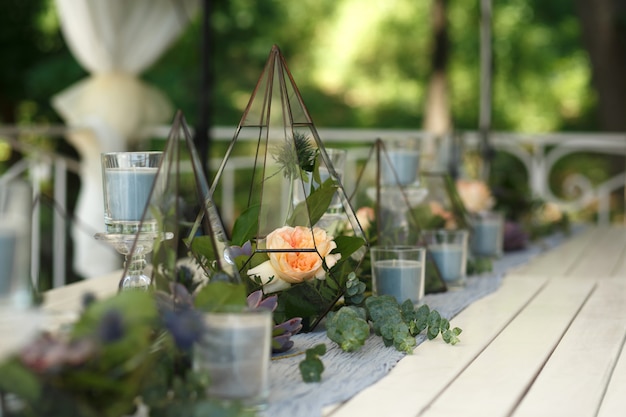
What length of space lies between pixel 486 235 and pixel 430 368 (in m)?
1.07

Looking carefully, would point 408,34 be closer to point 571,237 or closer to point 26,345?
point 571,237

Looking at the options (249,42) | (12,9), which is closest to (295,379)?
(12,9)

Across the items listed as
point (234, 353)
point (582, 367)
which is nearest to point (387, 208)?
point (582, 367)

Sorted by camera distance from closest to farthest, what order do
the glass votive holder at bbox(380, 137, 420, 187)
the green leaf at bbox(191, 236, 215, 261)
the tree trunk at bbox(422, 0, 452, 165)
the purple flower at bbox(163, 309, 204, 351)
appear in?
the purple flower at bbox(163, 309, 204, 351) < the green leaf at bbox(191, 236, 215, 261) < the glass votive holder at bbox(380, 137, 420, 187) < the tree trunk at bbox(422, 0, 452, 165)

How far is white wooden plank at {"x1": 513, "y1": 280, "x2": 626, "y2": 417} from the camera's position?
82 centimetres

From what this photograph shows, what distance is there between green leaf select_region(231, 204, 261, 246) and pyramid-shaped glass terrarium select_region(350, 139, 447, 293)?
1.21 feet

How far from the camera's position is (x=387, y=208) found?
4.97 feet

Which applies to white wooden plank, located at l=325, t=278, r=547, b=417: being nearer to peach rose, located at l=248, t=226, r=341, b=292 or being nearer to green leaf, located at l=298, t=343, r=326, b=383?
green leaf, located at l=298, t=343, r=326, b=383

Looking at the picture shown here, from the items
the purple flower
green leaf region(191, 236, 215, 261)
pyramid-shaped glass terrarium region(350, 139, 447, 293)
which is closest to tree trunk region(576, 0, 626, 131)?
pyramid-shaped glass terrarium region(350, 139, 447, 293)

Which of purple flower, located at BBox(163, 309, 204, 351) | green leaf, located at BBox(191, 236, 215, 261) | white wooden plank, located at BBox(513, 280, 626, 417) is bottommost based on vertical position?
white wooden plank, located at BBox(513, 280, 626, 417)

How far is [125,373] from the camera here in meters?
0.65

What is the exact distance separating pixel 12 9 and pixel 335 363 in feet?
26.5

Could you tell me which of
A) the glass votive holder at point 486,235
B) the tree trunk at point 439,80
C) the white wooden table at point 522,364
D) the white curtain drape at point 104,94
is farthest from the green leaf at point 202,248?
the tree trunk at point 439,80

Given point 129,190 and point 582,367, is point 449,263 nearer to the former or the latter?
point 582,367
